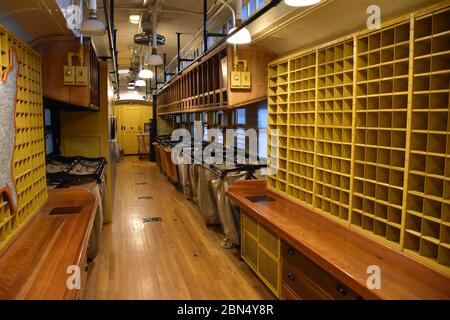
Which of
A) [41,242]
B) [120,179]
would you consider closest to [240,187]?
[41,242]

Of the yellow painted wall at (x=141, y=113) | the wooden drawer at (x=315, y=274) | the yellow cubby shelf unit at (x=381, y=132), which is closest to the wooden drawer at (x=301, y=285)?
the wooden drawer at (x=315, y=274)

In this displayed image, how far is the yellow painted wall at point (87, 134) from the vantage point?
19.2 feet

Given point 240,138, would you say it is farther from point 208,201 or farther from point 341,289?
point 341,289

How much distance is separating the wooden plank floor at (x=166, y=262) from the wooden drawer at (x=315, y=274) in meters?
0.75

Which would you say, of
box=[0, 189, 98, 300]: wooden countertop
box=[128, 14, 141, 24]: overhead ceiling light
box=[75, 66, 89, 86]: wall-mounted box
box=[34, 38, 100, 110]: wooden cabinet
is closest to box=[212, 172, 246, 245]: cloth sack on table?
box=[0, 189, 98, 300]: wooden countertop

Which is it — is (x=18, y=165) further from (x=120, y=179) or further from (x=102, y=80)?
(x=120, y=179)

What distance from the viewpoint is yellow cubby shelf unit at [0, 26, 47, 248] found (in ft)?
7.42

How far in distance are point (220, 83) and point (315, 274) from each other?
11.3 feet

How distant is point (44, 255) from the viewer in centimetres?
227

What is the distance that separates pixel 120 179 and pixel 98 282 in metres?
6.46

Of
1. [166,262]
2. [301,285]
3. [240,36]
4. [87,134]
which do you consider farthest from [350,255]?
[87,134]

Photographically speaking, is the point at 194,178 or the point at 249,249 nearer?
the point at 249,249

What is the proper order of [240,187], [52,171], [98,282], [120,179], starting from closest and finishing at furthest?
1. [98,282]
2. [240,187]
3. [52,171]
4. [120,179]

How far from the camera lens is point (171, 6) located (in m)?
5.92
